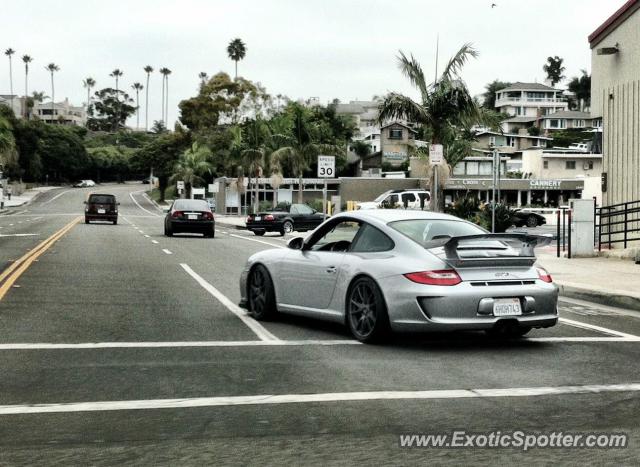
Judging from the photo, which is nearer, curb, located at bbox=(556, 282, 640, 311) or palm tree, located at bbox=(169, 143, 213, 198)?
curb, located at bbox=(556, 282, 640, 311)

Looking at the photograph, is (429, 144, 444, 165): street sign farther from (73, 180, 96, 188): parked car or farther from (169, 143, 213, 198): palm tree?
(73, 180, 96, 188): parked car

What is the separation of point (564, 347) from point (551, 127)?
130078mm

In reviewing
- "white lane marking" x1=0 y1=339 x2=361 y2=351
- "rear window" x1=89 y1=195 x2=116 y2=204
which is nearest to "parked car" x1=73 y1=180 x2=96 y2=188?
"rear window" x1=89 y1=195 x2=116 y2=204

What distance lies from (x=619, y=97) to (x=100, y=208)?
31.7 meters

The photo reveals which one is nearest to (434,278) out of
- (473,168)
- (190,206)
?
(190,206)

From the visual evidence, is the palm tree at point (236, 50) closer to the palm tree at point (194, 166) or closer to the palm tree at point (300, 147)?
the palm tree at point (194, 166)

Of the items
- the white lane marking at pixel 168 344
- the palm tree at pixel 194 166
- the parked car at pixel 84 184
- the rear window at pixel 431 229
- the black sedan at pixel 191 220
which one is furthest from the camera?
the parked car at pixel 84 184

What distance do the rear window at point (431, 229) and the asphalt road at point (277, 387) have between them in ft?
3.76

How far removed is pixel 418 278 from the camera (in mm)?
9492

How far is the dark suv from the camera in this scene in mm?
50438

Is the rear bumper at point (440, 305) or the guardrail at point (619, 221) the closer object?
the rear bumper at point (440, 305)

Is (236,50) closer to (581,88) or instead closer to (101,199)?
(581,88)

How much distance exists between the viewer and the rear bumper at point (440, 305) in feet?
30.8

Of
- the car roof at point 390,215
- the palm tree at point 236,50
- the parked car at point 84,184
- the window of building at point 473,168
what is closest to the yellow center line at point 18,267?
the car roof at point 390,215
